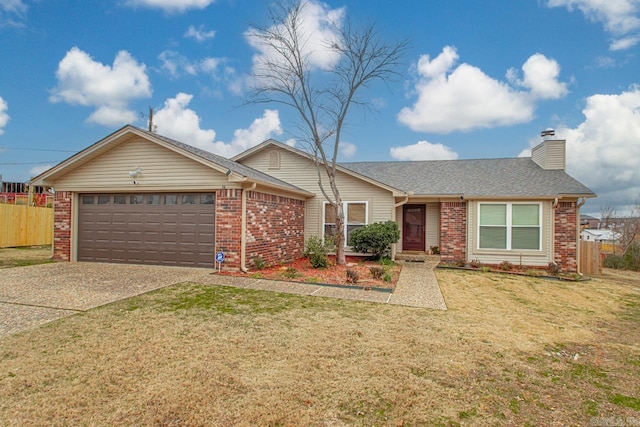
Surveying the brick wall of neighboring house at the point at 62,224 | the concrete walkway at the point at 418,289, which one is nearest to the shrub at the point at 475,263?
the concrete walkway at the point at 418,289

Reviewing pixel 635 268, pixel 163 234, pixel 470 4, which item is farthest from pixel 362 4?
pixel 635 268

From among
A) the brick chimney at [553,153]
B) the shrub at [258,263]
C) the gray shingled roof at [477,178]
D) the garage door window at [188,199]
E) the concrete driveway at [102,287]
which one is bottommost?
the concrete driveway at [102,287]

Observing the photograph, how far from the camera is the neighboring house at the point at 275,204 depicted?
970cm

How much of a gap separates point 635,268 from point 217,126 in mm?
21372

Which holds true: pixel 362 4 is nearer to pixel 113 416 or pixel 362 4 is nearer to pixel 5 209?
pixel 113 416

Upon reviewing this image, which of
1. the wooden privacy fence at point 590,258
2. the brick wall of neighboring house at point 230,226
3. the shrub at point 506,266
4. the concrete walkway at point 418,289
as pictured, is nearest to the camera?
the concrete walkway at point 418,289

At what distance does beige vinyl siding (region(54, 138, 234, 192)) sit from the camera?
9.61 meters

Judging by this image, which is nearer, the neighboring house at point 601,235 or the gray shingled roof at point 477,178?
the gray shingled roof at point 477,178

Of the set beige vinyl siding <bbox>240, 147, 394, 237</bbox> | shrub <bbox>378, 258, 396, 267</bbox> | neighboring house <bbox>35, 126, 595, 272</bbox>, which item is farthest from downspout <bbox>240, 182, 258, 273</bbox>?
shrub <bbox>378, 258, 396, 267</bbox>

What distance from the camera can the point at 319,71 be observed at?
12.2m

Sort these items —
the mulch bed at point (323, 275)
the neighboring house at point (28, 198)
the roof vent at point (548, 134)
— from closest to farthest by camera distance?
the mulch bed at point (323, 275)
the roof vent at point (548, 134)
the neighboring house at point (28, 198)

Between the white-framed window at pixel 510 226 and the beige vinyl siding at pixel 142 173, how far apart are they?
9.19 meters

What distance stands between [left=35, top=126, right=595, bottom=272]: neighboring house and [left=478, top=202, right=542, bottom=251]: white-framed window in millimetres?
36

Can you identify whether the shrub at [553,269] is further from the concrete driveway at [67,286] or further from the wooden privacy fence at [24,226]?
the wooden privacy fence at [24,226]
